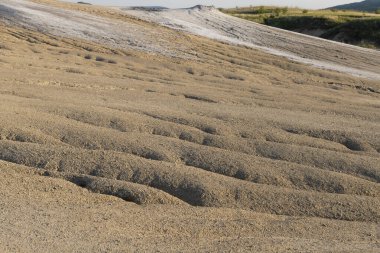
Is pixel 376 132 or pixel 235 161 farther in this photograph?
pixel 376 132

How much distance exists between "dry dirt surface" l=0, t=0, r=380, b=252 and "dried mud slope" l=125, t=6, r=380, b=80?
166 inches

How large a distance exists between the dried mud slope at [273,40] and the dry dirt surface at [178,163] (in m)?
4.22

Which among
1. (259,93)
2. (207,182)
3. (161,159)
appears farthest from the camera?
(259,93)

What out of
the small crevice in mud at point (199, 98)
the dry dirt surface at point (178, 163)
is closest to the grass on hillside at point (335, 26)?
the dry dirt surface at point (178, 163)

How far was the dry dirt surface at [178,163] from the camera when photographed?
5.48 meters

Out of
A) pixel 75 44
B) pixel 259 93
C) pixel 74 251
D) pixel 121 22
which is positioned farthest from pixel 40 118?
pixel 121 22

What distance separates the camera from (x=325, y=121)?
9906 millimetres

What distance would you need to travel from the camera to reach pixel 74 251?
492cm

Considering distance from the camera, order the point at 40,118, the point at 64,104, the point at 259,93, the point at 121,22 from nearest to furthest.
→ 1. the point at 40,118
2. the point at 64,104
3. the point at 259,93
4. the point at 121,22

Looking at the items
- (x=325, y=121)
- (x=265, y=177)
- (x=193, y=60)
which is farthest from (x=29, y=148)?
(x=193, y=60)

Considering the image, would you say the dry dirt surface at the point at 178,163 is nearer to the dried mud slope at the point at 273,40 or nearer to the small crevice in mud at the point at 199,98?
the small crevice in mud at the point at 199,98

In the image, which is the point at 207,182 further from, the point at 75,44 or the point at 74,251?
the point at 75,44

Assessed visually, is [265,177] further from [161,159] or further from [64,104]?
[64,104]

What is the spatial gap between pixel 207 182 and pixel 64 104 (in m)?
2.97
